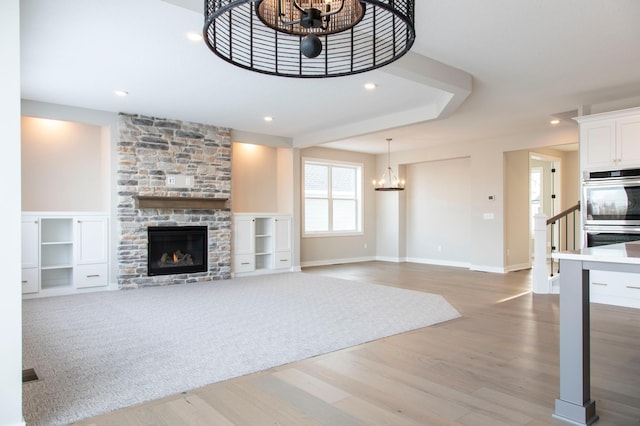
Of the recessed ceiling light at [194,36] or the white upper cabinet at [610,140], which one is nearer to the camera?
the recessed ceiling light at [194,36]

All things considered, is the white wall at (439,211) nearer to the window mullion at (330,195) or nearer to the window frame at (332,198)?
the window frame at (332,198)

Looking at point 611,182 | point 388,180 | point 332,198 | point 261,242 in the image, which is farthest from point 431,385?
point 388,180

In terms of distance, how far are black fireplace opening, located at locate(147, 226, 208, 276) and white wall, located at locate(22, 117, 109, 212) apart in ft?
2.98

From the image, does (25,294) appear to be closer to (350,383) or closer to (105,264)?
(105,264)

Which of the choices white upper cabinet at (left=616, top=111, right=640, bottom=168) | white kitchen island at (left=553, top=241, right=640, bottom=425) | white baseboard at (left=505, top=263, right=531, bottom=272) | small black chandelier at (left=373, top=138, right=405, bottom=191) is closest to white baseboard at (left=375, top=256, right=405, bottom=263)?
small black chandelier at (left=373, top=138, right=405, bottom=191)

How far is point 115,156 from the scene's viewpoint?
6.42 m

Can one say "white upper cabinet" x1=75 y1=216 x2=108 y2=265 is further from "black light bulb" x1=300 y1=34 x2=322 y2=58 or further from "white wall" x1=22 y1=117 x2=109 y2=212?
"black light bulb" x1=300 y1=34 x2=322 y2=58

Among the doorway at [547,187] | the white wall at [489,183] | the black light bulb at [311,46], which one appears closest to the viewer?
the black light bulb at [311,46]

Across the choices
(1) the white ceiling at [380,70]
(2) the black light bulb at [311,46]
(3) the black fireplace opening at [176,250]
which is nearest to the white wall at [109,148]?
(1) the white ceiling at [380,70]

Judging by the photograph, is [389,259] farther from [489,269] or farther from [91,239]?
[91,239]

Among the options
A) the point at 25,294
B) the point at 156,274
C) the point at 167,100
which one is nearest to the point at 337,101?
the point at 167,100

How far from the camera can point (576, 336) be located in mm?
2246

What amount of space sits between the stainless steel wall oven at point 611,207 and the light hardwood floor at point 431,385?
1222 mm

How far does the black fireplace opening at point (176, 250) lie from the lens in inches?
264
